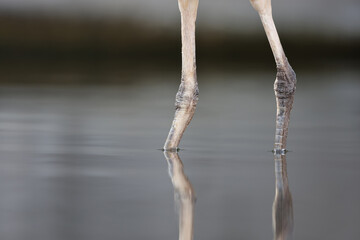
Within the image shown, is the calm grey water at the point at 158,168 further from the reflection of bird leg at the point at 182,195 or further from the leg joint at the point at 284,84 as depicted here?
the leg joint at the point at 284,84

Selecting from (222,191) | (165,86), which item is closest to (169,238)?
(222,191)

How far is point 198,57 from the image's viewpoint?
16859 mm

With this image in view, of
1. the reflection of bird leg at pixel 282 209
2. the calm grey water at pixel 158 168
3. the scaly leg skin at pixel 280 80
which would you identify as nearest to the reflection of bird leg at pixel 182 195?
the calm grey water at pixel 158 168

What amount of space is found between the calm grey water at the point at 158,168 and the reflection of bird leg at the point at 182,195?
0.02m

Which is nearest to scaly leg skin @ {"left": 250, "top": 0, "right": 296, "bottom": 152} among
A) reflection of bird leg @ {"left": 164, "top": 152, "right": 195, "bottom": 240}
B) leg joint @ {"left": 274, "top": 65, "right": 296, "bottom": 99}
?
leg joint @ {"left": 274, "top": 65, "right": 296, "bottom": 99}

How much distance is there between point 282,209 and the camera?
3010 millimetres

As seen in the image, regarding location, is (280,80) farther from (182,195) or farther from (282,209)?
(282,209)

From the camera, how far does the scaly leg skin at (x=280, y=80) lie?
441 centimetres

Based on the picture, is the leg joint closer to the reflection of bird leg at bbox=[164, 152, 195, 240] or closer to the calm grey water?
the calm grey water

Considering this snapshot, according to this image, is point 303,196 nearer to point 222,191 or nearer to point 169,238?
point 222,191

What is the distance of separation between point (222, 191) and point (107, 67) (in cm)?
979

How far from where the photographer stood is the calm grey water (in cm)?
275

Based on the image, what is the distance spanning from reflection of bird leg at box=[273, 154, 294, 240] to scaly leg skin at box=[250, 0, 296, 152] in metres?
0.58

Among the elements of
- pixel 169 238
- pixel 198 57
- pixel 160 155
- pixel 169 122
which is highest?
pixel 198 57
